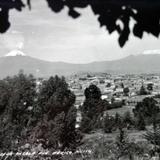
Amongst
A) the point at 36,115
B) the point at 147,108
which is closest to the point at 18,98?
the point at 36,115

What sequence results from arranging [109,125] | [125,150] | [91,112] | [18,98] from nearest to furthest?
[125,150] < [18,98] < [109,125] < [91,112]

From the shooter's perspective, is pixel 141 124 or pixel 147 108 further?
pixel 147 108

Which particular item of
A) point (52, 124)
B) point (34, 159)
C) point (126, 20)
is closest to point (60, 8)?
point (126, 20)

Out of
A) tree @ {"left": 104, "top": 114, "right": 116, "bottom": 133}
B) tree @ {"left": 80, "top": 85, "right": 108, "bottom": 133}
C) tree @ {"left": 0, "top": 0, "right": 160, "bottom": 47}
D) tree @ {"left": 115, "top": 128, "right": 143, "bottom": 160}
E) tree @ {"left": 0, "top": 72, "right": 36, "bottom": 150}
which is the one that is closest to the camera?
tree @ {"left": 0, "top": 0, "right": 160, "bottom": 47}

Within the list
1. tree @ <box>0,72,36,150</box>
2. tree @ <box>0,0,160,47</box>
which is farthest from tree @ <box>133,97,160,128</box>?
tree @ <box>0,0,160,47</box>

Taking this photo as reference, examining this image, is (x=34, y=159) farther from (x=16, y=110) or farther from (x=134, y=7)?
(x=16, y=110)

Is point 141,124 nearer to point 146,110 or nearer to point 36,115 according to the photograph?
point 146,110

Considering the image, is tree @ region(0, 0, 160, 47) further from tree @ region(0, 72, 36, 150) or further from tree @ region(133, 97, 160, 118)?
tree @ region(133, 97, 160, 118)

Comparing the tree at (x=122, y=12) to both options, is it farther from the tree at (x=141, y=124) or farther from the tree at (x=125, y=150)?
the tree at (x=141, y=124)

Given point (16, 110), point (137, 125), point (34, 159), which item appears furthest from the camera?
point (137, 125)

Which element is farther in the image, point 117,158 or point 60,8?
point 117,158

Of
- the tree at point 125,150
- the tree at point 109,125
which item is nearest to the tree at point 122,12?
the tree at point 125,150
